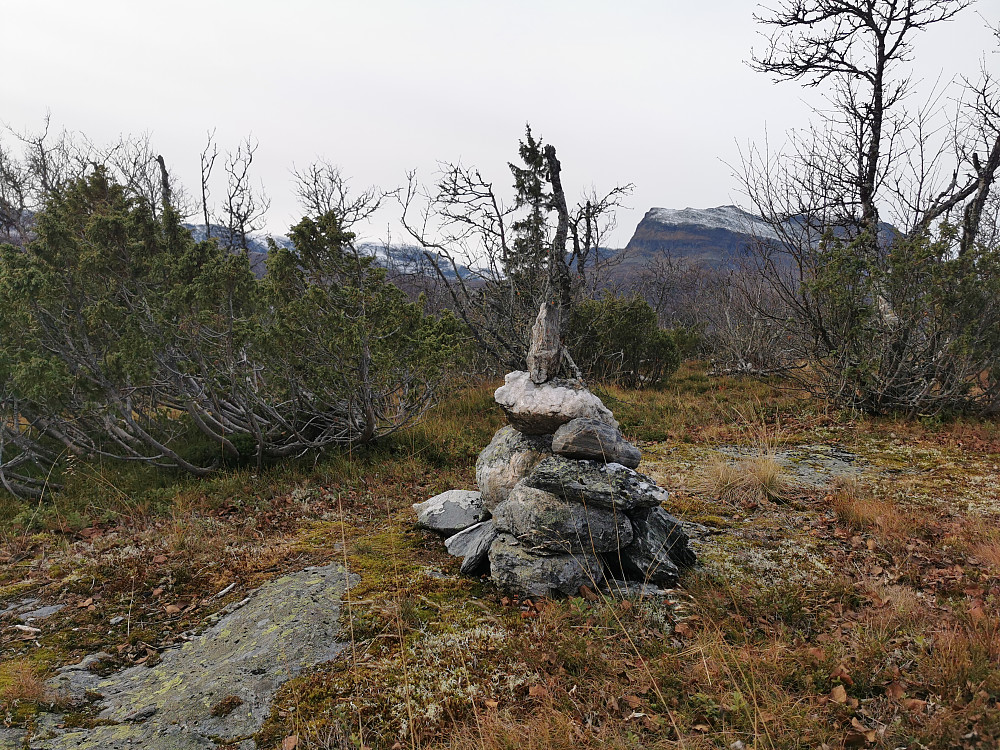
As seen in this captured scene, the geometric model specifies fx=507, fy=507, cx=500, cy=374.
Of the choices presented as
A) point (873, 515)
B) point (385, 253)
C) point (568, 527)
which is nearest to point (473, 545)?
point (568, 527)

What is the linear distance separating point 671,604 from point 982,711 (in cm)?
153

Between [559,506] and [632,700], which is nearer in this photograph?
[632,700]

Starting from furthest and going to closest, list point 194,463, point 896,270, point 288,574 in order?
point 896,270, point 194,463, point 288,574

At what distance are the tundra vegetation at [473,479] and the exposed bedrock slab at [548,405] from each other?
133 cm

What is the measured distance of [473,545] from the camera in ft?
13.3

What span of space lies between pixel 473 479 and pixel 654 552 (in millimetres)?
3211

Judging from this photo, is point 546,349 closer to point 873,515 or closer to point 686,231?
point 873,515

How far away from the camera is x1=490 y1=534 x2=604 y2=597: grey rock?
3510 millimetres

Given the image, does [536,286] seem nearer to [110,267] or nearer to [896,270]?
[896,270]

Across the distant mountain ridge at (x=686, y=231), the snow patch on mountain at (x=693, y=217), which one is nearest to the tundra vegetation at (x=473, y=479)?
the distant mountain ridge at (x=686, y=231)

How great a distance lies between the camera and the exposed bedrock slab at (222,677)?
90.4 inches

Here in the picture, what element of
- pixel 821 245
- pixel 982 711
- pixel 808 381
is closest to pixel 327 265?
pixel 982 711

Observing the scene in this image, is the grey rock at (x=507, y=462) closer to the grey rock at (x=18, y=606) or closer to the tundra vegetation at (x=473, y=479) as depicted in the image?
the tundra vegetation at (x=473, y=479)

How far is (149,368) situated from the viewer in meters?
5.59
